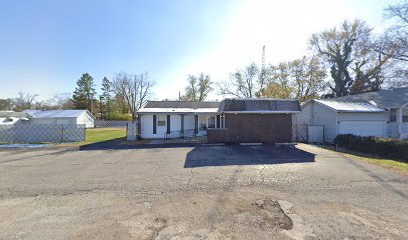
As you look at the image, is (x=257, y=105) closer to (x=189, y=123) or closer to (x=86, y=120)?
(x=189, y=123)

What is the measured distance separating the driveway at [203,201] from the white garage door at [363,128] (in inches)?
386

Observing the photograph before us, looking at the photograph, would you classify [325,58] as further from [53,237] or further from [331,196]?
[53,237]

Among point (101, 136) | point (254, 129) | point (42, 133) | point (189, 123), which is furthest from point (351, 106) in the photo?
point (42, 133)

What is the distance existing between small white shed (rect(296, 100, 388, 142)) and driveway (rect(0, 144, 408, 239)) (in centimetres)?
961

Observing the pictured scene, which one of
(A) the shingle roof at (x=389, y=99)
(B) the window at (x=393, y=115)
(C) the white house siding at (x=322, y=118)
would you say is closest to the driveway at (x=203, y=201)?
(C) the white house siding at (x=322, y=118)

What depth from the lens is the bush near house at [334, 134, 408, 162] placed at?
11562 millimetres

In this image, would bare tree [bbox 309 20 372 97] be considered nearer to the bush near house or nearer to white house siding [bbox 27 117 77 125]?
the bush near house

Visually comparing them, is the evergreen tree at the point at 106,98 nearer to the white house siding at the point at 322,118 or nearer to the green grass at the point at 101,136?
the green grass at the point at 101,136

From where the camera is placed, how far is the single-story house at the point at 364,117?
17.8m

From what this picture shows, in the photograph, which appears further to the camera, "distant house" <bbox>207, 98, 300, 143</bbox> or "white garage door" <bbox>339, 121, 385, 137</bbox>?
"white garage door" <bbox>339, 121, 385, 137</bbox>

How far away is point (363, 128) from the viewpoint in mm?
18281

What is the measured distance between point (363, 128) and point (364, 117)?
3.24 ft

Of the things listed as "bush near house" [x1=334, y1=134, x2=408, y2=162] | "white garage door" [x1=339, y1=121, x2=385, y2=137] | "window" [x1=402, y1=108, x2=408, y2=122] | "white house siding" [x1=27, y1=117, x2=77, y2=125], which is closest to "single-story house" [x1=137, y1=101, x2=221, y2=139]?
"bush near house" [x1=334, y1=134, x2=408, y2=162]

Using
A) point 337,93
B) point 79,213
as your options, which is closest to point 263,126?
point 79,213
